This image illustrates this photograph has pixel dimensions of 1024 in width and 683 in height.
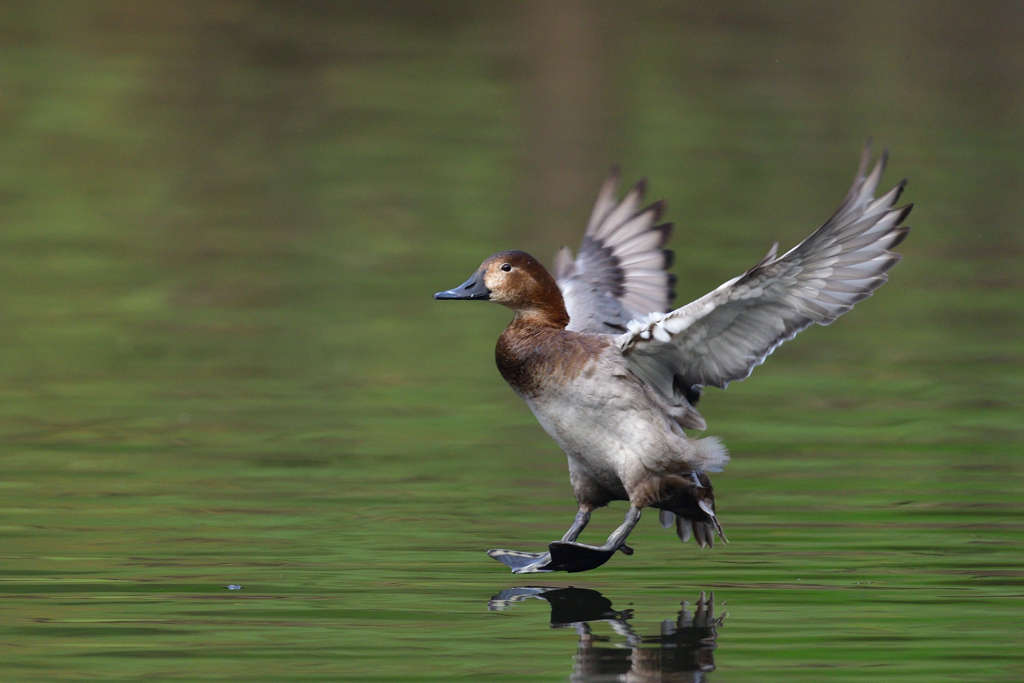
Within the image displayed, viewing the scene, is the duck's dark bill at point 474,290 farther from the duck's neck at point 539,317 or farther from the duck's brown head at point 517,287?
the duck's neck at point 539,317

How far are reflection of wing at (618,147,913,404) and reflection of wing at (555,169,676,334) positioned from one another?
1.26 metres

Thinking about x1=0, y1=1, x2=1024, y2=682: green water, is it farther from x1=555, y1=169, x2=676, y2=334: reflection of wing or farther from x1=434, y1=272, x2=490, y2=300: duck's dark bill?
x1=434, y1=272, x2=490, y2=300: duck's dark bill

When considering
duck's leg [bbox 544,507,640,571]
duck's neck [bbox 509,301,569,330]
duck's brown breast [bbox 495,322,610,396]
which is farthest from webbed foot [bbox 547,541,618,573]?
duck's neck [bbox 509,301,569,330]

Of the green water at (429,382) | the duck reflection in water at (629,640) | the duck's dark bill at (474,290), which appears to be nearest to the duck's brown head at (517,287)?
the duck's dark bill at (474,290)

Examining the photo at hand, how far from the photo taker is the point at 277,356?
40.1 feet

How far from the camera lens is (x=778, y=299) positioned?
6.95 m

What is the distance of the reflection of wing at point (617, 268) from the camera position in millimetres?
8688

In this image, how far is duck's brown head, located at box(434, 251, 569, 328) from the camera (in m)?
7.60

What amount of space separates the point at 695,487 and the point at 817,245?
127cm

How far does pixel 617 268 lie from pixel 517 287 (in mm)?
1525

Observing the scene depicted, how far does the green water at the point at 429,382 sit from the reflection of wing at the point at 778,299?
3.17ft

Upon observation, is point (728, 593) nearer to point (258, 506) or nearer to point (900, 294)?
point (258, 506)

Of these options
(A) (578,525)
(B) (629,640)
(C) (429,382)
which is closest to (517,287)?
(A) (578,525)

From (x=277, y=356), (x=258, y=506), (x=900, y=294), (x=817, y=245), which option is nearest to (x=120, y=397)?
(x=277, y=356)
